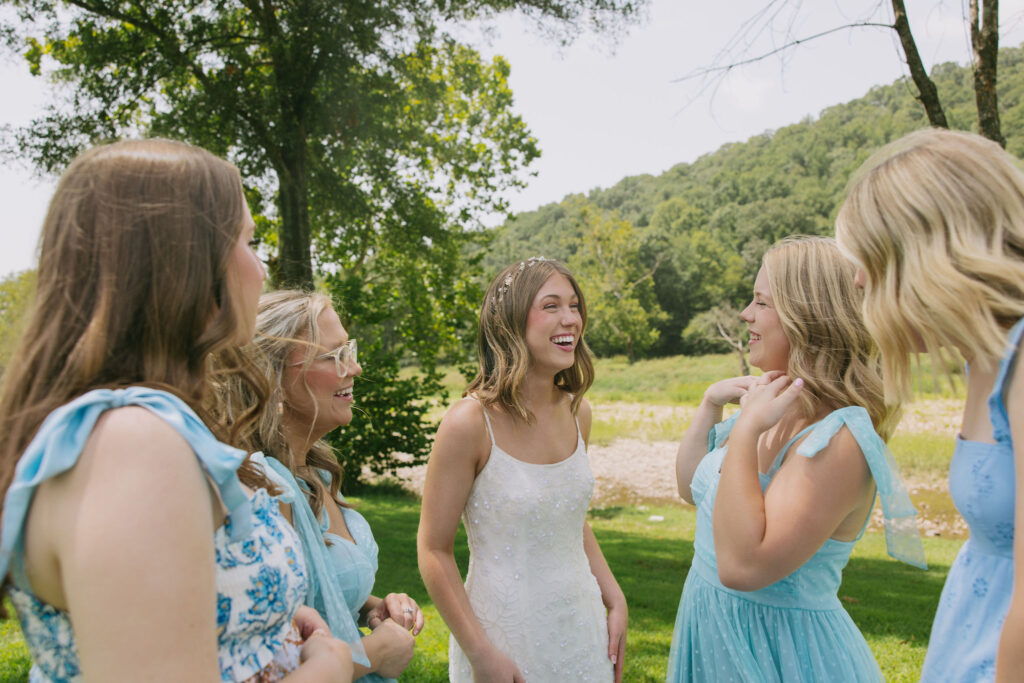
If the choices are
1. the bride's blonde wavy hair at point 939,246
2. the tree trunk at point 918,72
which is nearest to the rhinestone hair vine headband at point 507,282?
the bride's blonde wavy hair at point 939,246

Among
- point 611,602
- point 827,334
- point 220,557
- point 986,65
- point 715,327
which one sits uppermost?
point 986,65

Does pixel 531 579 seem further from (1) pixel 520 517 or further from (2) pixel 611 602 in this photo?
(2) pixel 611 602

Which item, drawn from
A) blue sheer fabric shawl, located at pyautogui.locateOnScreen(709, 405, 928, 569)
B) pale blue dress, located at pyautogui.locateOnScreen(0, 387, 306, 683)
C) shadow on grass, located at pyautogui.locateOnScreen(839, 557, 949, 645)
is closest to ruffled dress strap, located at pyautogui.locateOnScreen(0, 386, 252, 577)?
pale blue dress, located at pyautogui.locateOnScreen(0, 387, 306, 683)

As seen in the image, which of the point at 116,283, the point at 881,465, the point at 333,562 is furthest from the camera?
the point at 333,562

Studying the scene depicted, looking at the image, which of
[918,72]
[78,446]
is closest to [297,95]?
[918,72]

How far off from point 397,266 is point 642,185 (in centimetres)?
10074

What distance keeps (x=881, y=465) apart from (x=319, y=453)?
6.32 ft

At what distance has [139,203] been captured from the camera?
4.06 ft

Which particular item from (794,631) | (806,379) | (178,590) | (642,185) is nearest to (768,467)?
(806,379)

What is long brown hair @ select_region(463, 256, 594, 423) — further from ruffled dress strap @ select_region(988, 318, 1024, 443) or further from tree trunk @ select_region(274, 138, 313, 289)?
tree trunk @ select_region(274, 138, 313, 289)

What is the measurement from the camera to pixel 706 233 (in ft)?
240

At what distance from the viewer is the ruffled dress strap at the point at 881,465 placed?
2.10 m

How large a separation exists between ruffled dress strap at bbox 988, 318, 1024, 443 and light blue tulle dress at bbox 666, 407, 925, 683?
55cm

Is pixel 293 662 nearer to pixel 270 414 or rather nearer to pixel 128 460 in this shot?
pixel 128 460
